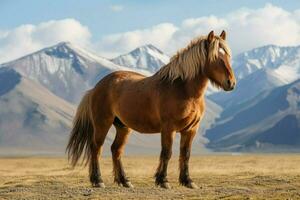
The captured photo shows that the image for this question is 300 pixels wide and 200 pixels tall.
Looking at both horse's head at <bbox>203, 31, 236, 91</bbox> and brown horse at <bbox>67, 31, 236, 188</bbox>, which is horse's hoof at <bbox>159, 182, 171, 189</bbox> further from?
horse's head at <bbox>203, 31, 236, 91</bbox>

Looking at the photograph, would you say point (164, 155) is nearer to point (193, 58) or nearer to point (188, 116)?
point (188, 116)

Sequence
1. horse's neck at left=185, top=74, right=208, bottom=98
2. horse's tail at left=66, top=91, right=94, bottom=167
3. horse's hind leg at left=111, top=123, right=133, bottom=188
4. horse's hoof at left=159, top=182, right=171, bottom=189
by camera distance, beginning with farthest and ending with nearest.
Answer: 1. horse's tail at left=66, top=91, right=94, bottom=167
2. horse's hind leg at left=111, top=123, right=133, bottom=188
3. horse's hoof at left=159, top=182, right=171, bottom=189
4. horse's neck at left=185, top=74, right=208, bottom=98

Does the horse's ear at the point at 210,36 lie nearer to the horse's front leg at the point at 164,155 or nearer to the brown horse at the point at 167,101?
the brown horse at the point at 167,101

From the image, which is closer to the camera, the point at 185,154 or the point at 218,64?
the point at 218,64

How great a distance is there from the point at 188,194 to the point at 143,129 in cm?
234

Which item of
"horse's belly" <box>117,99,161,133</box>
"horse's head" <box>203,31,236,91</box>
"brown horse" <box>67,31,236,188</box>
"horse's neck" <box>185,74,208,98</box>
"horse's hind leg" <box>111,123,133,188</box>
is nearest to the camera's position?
"horse's head" <box>203,31,236,91</box>

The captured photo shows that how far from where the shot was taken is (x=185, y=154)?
15.5m

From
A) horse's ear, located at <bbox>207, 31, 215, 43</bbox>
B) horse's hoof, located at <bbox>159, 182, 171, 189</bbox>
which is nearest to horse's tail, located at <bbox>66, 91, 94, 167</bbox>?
horse's hoof, located at <bbox>159, 182, 171, 189</bbox>

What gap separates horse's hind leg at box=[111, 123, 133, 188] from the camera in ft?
56.3

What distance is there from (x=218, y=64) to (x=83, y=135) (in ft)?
17.6

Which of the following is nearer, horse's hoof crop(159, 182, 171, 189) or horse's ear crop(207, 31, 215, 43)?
horse's ear crop(207, 31, 215, 43)

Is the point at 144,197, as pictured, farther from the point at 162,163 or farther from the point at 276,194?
the point at 276,194

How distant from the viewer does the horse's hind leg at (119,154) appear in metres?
17.2

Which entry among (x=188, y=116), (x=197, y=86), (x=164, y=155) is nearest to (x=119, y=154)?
(x=164, y=155)
